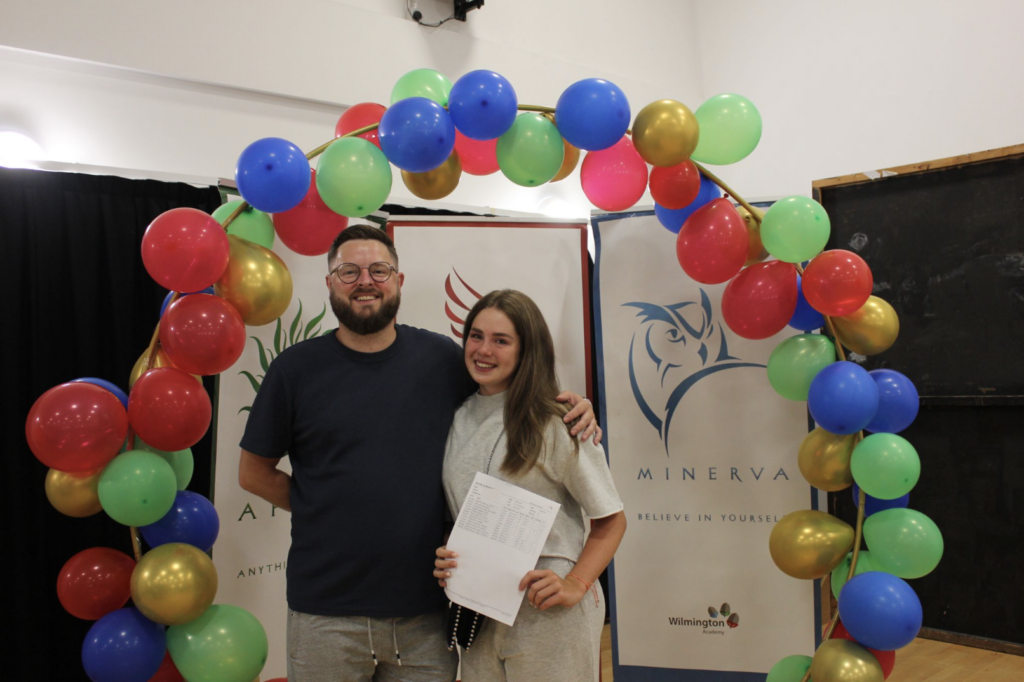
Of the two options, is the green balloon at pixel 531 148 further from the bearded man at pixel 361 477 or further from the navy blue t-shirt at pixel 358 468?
the navy blue t-shirt at pixel 358 468

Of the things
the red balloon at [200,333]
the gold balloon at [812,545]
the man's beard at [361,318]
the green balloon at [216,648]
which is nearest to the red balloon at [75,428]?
the red balloon at [200,333]

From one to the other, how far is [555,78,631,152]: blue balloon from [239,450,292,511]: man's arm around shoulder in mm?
1223

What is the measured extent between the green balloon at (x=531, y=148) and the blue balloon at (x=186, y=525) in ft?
4.14

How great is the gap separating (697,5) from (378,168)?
14.9 ft

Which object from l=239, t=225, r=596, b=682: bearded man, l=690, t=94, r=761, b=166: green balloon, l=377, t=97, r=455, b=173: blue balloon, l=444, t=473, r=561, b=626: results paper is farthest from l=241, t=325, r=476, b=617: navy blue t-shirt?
l=690, t=94, r=761, b=166: green balloon

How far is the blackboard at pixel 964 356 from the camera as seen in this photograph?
3.56m

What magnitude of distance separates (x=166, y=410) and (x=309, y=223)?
69cm

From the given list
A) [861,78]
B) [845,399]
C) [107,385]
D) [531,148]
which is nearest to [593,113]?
[531,148]

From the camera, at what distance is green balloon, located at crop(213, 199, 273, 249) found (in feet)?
6.83

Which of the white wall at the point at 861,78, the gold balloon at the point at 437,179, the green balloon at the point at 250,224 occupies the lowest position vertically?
the green balloon at the point at 250,224

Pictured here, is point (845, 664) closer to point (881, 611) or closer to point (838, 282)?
point (881, 611)

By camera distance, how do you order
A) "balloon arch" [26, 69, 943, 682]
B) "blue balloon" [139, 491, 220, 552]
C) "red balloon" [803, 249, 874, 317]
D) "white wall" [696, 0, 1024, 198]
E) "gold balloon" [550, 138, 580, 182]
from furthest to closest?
1. "white wall" [696, 0, 1024, 198]
2. "gold balloon" [550, 138, 580, 182]
3. "red balloon" [803, 249, 874, 317]
4. "blue balloon" [139, 491, 220, 552]
5. "balloon arch" [26, 69, 943, 682]

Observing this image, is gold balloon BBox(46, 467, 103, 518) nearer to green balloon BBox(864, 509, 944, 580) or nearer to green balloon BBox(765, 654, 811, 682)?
green balloon BBox(765, 654, 811, 682)

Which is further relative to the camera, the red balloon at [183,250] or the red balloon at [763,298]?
the red balloon at [763,298]
